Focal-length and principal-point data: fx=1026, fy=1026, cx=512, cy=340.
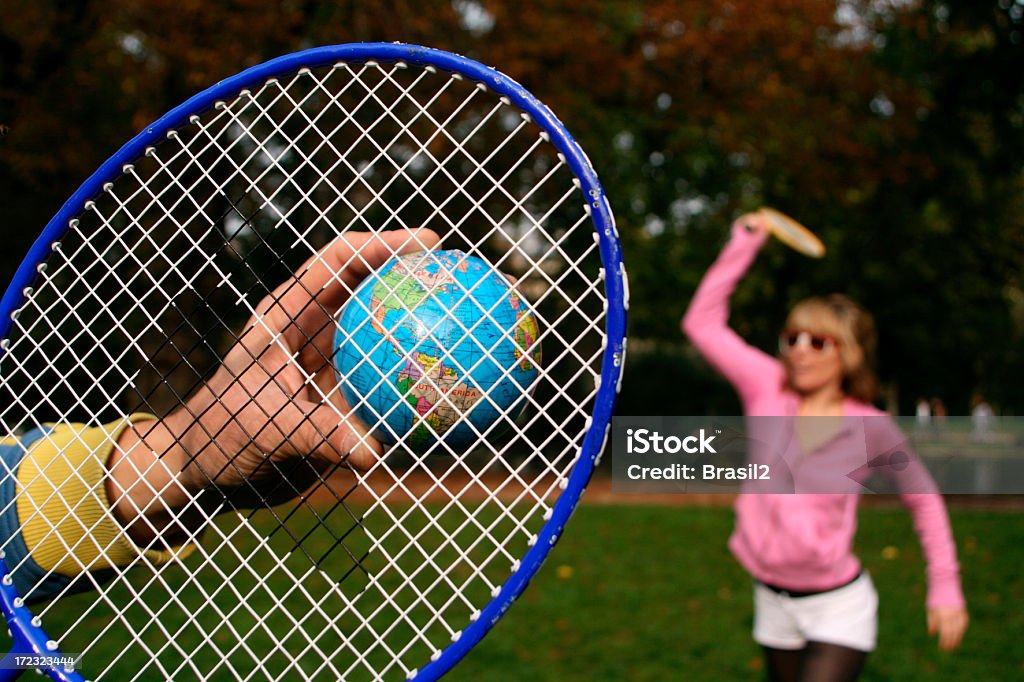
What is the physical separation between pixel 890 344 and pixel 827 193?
741 cm

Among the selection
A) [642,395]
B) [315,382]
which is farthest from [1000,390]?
[315,382]

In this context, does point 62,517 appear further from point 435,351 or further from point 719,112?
point 719,112

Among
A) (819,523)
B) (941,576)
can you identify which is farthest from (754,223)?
(941,576)

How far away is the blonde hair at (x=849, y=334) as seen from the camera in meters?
3.57

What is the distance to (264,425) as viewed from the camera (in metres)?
2.14

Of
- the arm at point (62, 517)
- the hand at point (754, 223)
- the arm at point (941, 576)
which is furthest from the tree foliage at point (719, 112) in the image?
the arm at point (62, 517)

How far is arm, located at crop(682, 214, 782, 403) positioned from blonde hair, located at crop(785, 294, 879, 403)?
0.45 feet

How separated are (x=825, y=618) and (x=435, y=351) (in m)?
1.91

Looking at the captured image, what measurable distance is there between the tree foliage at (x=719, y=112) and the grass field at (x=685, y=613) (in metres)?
4.22

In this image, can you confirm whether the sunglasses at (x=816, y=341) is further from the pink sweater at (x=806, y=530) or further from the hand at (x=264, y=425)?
the hand at (x=264, y=425)

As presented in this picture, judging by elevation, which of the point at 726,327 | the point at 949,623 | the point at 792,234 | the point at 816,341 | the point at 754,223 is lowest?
the point at 949,623

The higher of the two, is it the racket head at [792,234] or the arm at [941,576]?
the racket head at [792,234]

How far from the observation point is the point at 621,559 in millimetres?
8328

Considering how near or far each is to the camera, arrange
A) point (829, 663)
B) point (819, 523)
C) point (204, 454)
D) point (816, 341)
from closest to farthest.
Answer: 1. point (204, 454)
2. point (829, 663)
3. point (819, 523)
4. point (816, 341)
